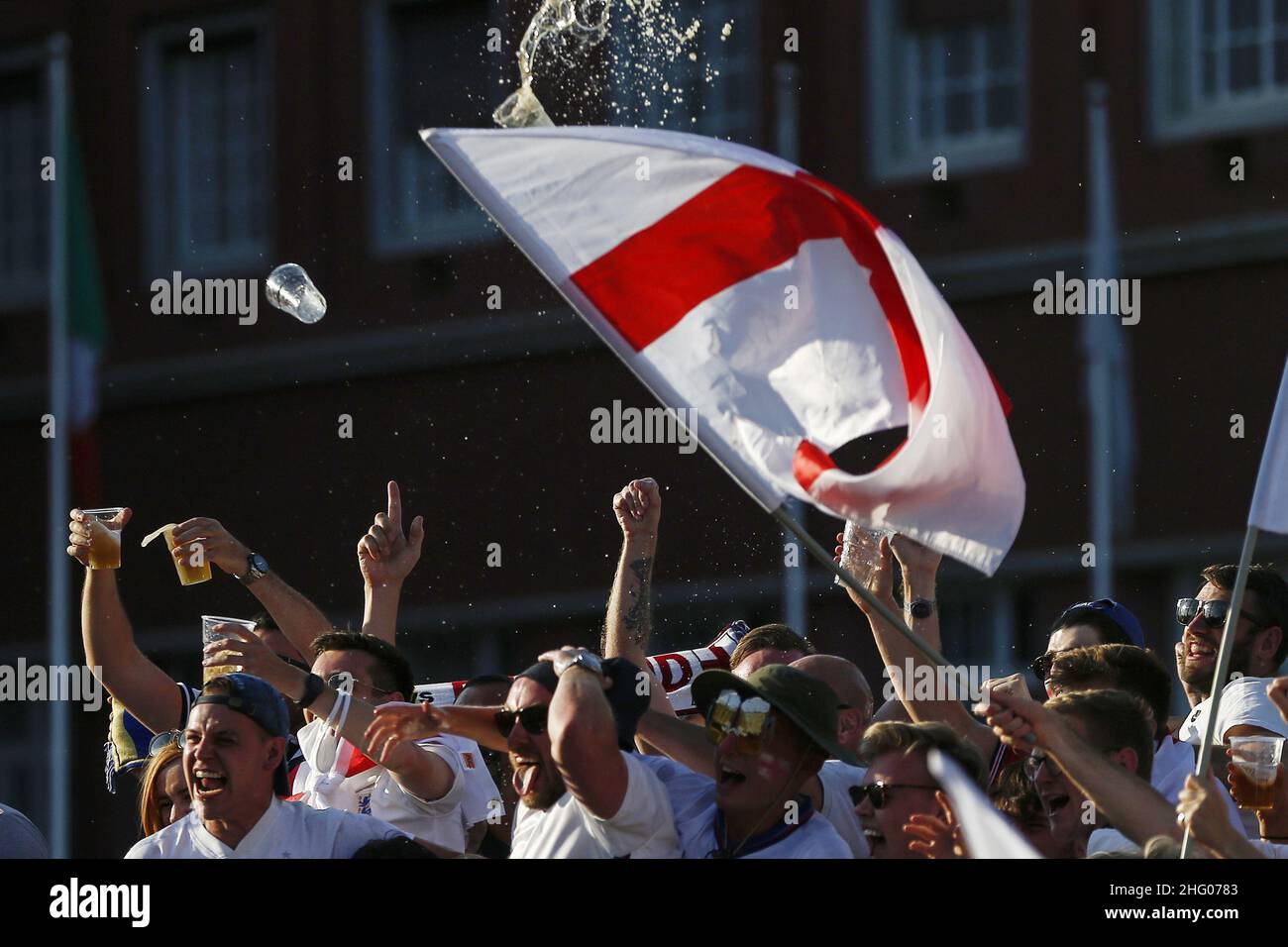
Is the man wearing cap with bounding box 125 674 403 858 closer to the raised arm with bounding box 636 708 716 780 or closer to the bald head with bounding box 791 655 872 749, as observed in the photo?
the raised arm with bounding box 636 708 716 780

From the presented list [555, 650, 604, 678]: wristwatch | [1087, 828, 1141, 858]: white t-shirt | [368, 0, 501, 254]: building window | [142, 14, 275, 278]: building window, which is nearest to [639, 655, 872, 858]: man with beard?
[555, 650, 604, 678]: wristwatch

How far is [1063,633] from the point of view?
7297 mm

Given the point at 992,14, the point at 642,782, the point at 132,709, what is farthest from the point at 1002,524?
the point at 992,14

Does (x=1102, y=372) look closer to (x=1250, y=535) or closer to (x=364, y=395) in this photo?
(x=364, y=395)

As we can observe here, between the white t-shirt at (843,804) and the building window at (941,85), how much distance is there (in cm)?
1043

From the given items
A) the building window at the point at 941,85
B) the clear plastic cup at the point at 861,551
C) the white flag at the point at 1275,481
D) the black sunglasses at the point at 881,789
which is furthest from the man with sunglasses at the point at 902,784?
the building window at the point at 941,85

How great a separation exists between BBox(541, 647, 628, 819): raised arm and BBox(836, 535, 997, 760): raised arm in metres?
1.04

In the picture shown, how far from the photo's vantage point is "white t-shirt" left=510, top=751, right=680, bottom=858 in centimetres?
592

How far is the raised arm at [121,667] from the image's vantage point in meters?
7.72

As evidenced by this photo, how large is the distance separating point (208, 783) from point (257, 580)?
1.79 meters

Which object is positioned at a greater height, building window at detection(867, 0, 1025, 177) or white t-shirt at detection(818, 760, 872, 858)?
building window at detection(867, 0, 1025, 177)

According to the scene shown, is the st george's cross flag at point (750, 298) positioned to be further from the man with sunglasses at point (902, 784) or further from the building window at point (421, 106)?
the building window at point (421, 106)

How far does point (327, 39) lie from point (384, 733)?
43.2 ft

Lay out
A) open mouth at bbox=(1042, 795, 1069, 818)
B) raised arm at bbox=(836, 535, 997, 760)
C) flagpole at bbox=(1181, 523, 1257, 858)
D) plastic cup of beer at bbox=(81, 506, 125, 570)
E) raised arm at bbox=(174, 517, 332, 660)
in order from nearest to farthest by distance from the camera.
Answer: flagpole at bbox=(1181, 523, 1257, 858) < open mouth at bbox=(1042, 795, 1069, 818) < raised arm at bbox=(836, 535, 997, 760) < plastic cup of beer at bbox=(81, 506, 125, 570) < raised arm at bbox=(174, 517, 332, 660)
